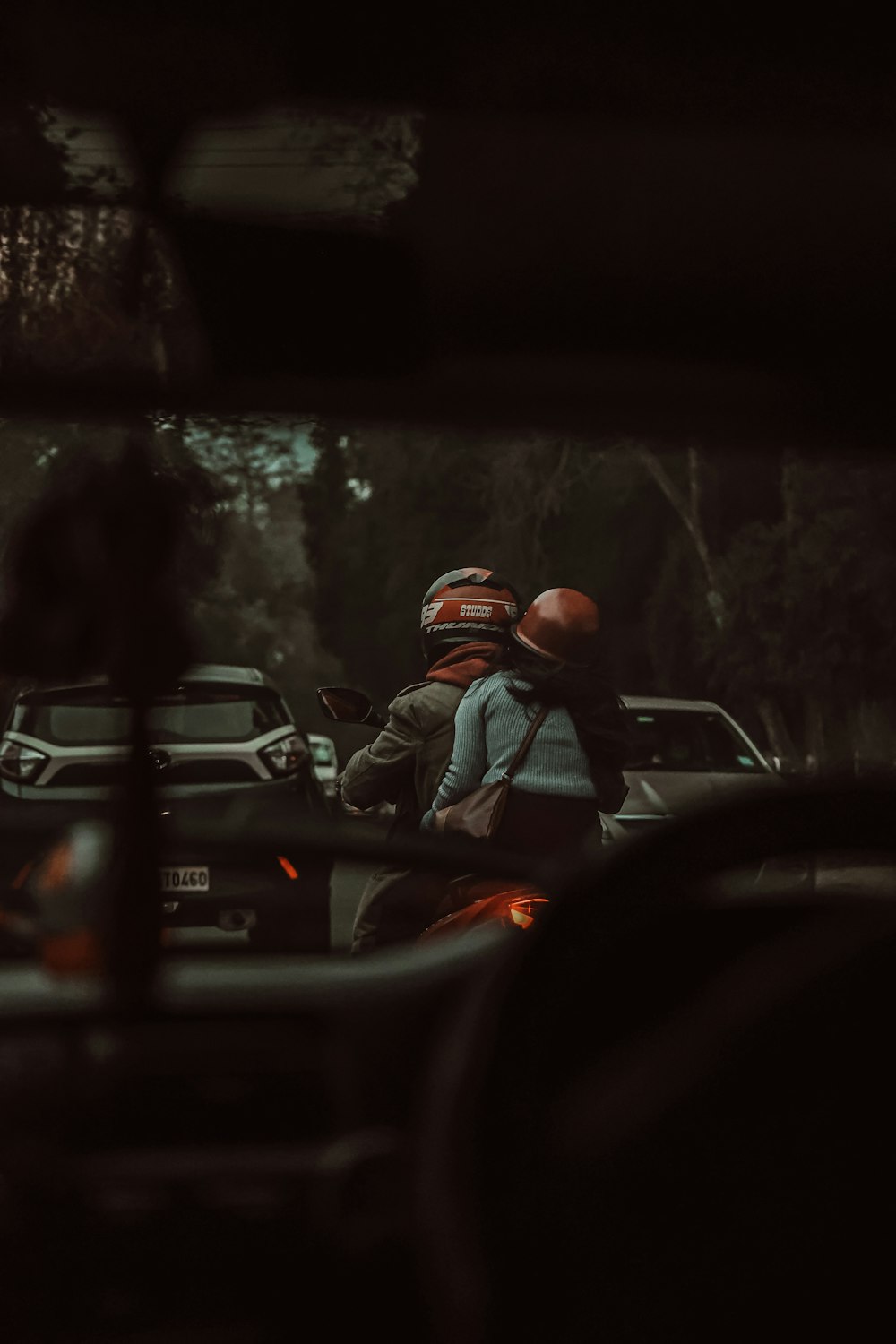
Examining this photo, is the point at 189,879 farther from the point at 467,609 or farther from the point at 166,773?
the point at 467,609

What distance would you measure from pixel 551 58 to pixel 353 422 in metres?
0.40

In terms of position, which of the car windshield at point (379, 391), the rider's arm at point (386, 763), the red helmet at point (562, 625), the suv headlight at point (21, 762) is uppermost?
the car windshield at point (379, 391)

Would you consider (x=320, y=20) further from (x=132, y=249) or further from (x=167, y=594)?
(x=167, y=594)

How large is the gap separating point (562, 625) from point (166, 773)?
1.09 meters

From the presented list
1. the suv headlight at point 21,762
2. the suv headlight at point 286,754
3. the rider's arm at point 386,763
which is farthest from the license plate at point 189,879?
the suv headlight at point 286,754

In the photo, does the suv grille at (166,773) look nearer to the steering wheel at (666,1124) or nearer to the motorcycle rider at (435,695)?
the motorcycle rider at (435,695)

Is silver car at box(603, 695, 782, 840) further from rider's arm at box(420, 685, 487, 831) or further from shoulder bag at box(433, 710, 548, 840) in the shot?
rider's arm at box(420, 685, 487, 831)

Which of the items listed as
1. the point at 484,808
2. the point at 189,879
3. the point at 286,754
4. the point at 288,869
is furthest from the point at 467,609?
the point at 189,879

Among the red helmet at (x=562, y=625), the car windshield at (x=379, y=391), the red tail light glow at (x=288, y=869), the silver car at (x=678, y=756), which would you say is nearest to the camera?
the car windshield at (x=379, y=391)

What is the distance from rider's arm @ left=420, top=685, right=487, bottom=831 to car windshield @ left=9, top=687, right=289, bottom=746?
1.70 ft

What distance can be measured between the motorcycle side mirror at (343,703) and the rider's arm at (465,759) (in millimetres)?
923

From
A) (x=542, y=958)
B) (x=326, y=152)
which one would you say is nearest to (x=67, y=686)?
(x=326, y=152)

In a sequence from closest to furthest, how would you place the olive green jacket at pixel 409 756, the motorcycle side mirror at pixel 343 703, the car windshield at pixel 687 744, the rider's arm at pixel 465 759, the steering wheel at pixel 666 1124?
the steering wheel at pixel 666 1124, the car windshield at pixel 687 744, the motorcycle side mirror at pixel 343 703, the olive green jacket at pixel 409 756, the rider's arm at pixel 465 759

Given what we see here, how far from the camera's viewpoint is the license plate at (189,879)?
5.76ft
